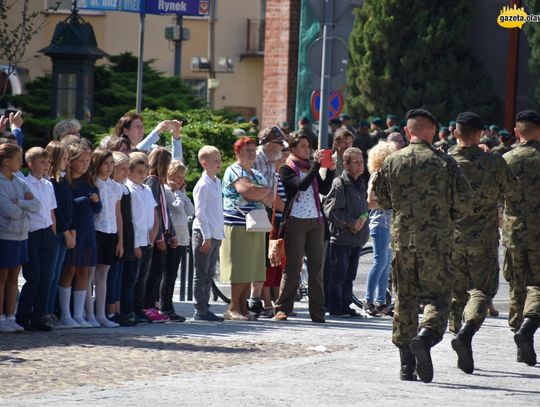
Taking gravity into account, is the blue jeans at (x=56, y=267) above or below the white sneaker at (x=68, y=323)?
above

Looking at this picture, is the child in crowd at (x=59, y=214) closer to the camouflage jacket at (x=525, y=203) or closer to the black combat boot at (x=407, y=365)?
the black combat boot at (x=407, y=365)

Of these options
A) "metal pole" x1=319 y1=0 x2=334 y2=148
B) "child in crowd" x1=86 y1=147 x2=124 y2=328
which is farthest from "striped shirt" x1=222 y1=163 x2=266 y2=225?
"metal pole" x1=319 y1=0 x2=334 y2=148

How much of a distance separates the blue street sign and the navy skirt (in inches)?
401

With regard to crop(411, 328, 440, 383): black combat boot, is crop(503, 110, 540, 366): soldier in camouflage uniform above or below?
above

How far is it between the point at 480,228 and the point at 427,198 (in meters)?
0.98

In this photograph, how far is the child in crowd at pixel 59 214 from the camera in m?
13.9

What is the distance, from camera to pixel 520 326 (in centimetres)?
1308

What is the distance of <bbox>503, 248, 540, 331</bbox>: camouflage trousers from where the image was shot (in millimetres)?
13031

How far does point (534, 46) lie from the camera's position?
1358 inches

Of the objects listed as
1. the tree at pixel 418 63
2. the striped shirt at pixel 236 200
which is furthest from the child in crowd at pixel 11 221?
the tree at pixel 418 63

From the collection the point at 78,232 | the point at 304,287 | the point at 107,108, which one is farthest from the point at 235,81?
the point at 78,232

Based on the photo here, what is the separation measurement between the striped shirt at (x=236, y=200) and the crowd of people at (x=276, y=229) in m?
0.01

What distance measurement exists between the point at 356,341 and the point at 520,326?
1532 mm

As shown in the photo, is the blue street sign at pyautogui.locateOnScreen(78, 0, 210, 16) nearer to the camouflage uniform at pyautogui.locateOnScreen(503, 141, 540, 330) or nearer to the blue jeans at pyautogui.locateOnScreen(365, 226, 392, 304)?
the blue jeans at pyautogui.locateOnScreen(365, 226, 392, 304)
